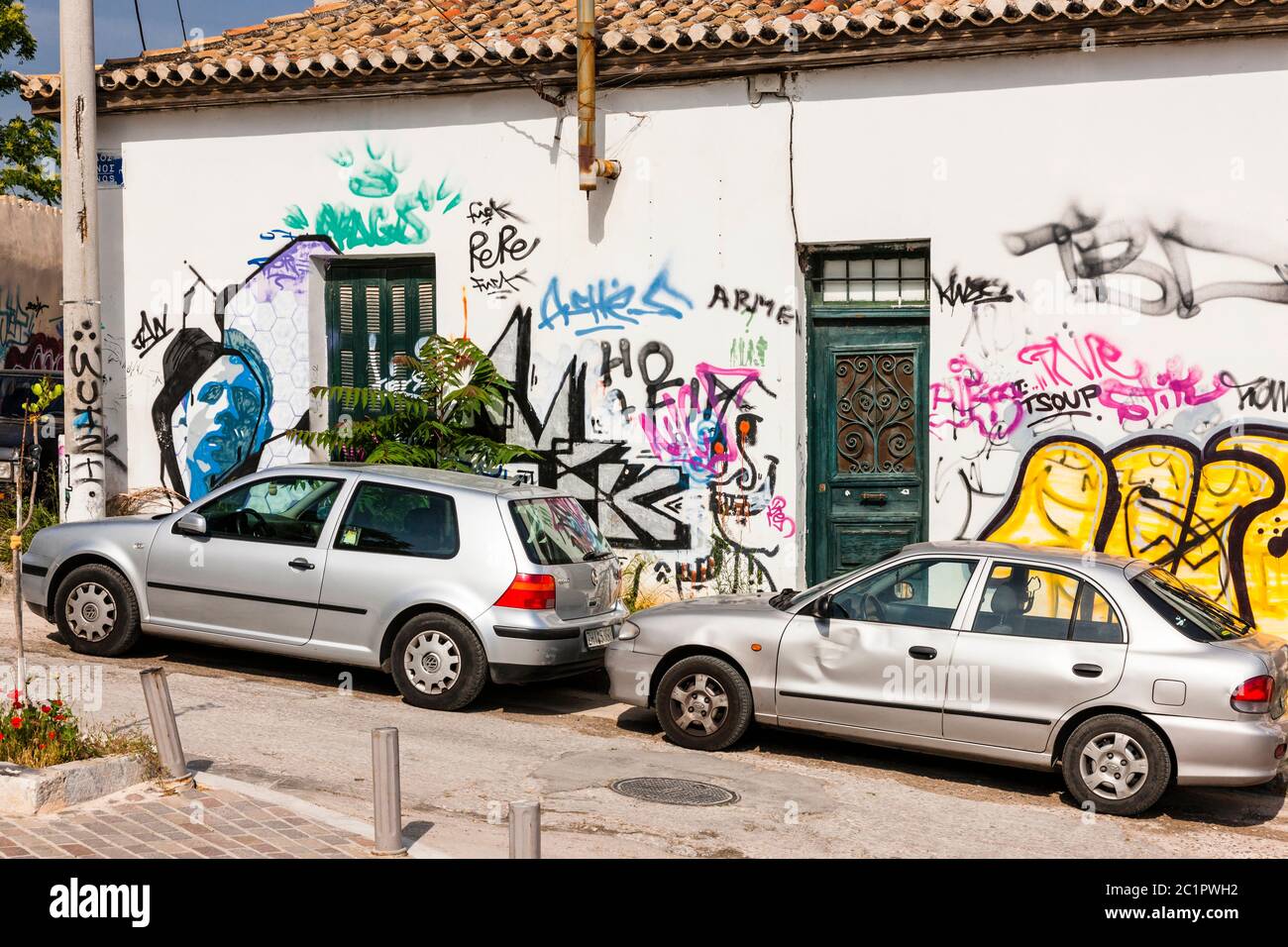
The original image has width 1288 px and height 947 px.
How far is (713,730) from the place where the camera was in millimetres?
9055

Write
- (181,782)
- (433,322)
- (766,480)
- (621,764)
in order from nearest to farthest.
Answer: (181,782), (621,764), (766,480), (433,322)

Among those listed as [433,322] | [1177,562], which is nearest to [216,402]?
[433,322]

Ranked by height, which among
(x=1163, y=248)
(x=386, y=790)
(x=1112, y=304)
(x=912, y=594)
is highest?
(x=1163, y=248)

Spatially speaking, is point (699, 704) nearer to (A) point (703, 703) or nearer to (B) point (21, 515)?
(A) point (703, 703)

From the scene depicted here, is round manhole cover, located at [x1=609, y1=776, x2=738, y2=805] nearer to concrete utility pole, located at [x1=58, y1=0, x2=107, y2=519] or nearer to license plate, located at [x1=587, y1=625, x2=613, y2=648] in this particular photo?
license plate, located at [x1=587, y1=625, x2=613, y2=648]

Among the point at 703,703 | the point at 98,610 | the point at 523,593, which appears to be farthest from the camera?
the point at 98,610

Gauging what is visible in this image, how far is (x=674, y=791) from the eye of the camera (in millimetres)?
8125

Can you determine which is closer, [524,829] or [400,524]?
[524,829]

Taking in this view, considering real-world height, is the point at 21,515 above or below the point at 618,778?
above

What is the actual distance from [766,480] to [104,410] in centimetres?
694

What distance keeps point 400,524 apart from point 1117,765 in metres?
5.02

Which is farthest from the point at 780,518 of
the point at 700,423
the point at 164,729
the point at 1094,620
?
the point at 164,729

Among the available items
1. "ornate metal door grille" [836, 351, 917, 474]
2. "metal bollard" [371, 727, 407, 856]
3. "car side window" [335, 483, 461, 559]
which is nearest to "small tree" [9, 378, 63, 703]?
"car side window" [335, 483, 461, 559]
